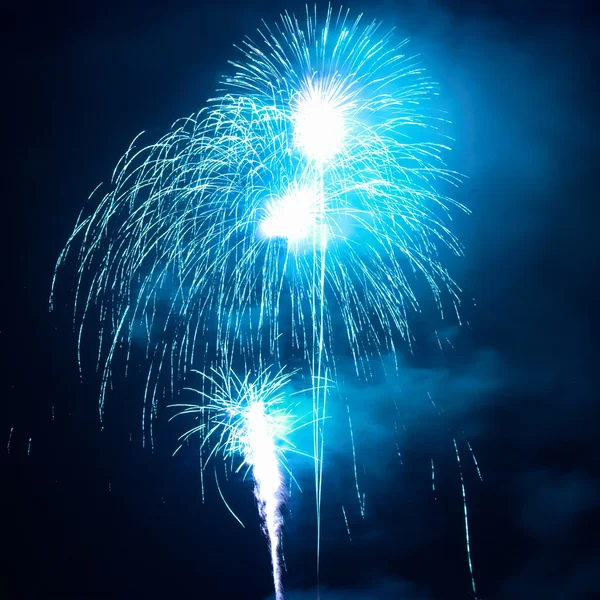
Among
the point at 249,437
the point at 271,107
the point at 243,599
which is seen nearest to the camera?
the point at 271,107

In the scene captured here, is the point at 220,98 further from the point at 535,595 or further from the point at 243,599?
the point at 535,595

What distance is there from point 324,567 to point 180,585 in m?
28.6

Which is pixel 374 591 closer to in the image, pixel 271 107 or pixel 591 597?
pixel 591 597

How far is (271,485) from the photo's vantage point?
1880 centimetres

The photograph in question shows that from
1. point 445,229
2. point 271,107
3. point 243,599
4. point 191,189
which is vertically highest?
point 271,107

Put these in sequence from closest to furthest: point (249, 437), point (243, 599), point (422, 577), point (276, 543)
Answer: point (249, 437) < point (276, 543) < point (243, 599) < point (422, 577)

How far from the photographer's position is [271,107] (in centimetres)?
1282

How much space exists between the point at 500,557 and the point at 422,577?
18110mm

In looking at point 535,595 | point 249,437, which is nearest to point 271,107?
point 249,437

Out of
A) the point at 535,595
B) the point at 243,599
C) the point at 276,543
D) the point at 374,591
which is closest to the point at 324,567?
the point at 374,591

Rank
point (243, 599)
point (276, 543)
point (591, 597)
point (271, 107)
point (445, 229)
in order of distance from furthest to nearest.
Answer: point (591, 597)
point (243, 599)
point (276, 543)
point (271, 107)
point (445, 229)

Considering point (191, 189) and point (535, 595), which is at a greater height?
point (191, 189)

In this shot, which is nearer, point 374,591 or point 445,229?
point 445,229

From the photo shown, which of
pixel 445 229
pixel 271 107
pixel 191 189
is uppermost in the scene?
pixel 271 107
